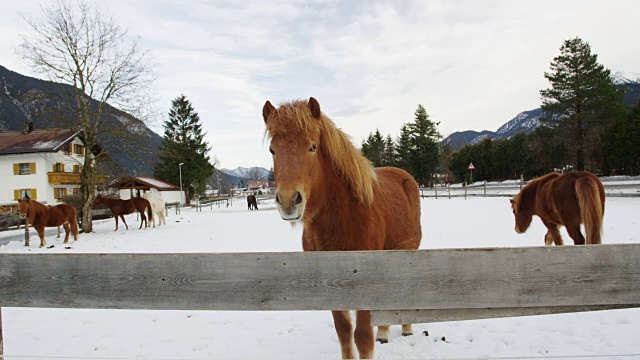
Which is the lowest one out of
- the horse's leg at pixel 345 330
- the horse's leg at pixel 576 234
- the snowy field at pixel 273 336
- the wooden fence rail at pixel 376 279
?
the snowy field at pixel 273 336

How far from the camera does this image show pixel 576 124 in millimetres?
27922

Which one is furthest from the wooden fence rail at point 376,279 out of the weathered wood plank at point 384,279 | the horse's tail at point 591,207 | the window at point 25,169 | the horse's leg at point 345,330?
the window at point 25,169

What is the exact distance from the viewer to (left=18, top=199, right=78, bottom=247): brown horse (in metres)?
10.2

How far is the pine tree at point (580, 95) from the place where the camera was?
2634 centimetres

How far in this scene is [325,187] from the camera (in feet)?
7.91

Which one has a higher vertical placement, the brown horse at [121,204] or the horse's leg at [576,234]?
the brown horse at [121,204]

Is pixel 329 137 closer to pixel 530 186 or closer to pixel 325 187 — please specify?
pixel 325 187

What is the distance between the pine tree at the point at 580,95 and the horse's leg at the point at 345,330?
31359 mm

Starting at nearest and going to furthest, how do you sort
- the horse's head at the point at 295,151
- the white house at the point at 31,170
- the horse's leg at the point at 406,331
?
the horse's head at the point at 295,151 → the horse's leg at the point at 406,331 → the white house at the point at 31,170

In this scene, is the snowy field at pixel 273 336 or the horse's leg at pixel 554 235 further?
the horse's leg at pixel 554 235

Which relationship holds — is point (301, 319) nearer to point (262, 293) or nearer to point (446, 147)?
point (262, 293)

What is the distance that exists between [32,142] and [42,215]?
2698cm

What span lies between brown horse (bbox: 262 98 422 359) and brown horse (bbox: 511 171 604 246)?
3827mm

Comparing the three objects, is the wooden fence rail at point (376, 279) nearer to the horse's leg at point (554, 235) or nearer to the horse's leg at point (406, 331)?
the horse's leg at point (406, 331)
